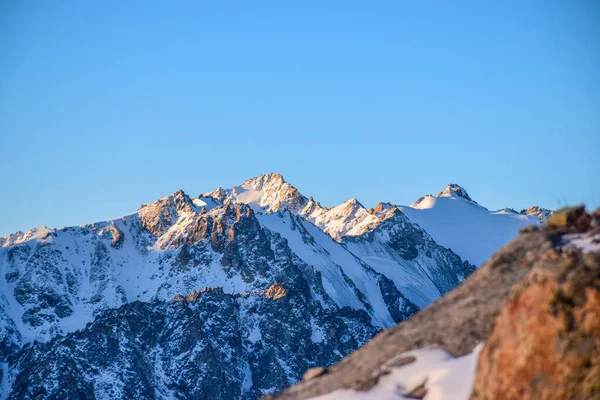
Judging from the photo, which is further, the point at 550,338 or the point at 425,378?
the point at 425,378

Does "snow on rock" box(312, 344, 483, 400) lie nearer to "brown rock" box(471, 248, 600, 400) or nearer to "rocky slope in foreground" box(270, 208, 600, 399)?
"rocky slope in foreground" box(270, 208, 600, 399)

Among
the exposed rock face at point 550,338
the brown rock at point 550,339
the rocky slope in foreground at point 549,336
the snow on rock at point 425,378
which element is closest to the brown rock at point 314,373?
the snow on rock at point 425,378

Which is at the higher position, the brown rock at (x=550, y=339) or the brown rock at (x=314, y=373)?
the brown rock at (x=314, y=373)

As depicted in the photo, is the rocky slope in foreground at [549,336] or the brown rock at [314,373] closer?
the rocky slope in foreground at [549,336]

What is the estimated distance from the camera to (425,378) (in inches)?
1576

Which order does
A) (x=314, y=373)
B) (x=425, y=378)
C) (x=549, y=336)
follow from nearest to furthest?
(x=549, y=336), (x=425, y=378), (x=314, y=373)

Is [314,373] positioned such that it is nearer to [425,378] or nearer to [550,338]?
[425,378]

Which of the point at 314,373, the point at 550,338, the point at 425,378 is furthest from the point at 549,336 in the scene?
the point at 314,373

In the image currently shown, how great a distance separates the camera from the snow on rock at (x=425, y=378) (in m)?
38.5

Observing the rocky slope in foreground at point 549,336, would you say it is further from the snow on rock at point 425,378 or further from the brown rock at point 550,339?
the snow on rock at point 425,378

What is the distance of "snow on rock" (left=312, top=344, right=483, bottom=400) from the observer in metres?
38.5

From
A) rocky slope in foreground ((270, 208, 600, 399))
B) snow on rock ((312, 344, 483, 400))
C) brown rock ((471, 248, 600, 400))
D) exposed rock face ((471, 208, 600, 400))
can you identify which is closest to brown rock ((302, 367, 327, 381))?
snow on rock ((312, 344, 483, 400))

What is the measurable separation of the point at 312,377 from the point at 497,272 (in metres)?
7.89

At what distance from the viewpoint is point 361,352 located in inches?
1820
